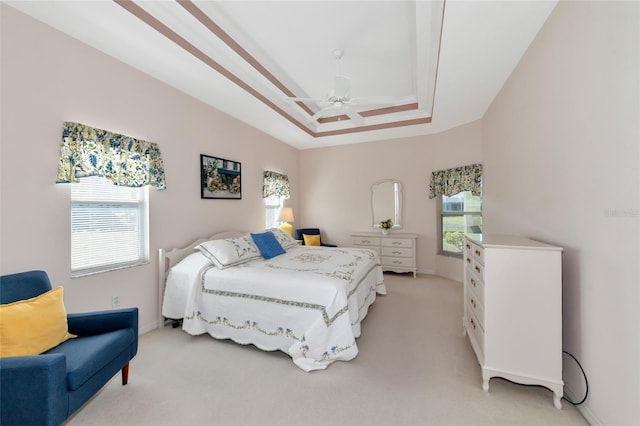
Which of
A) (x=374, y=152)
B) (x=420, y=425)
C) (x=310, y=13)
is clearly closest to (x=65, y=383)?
(x=420, y=425)

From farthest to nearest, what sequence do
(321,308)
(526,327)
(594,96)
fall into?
1. (321,308)
2. (526,327)
3. (594,96)

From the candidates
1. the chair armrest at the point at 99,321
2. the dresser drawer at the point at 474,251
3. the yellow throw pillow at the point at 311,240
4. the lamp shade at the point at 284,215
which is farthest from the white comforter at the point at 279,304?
the yellow throw pillow at the point at 311,240

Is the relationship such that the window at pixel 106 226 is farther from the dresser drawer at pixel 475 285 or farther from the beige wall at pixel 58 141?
the dresser drawer at pixel 475 285

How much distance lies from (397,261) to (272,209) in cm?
262

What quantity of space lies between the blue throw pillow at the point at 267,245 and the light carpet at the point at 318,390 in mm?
1112

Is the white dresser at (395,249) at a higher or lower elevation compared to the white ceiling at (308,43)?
lower

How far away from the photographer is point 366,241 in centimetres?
532

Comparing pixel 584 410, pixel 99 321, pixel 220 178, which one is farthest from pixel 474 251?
pixel 220 178

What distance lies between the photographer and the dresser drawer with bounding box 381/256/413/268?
4.93 metres

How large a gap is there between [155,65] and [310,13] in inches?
64.8

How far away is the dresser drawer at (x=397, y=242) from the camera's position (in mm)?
4934

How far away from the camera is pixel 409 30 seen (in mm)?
2484

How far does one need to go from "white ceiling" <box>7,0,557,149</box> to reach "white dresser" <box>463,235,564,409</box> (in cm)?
180

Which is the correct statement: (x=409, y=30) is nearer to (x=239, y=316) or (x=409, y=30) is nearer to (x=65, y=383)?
(x=239, y=316)
